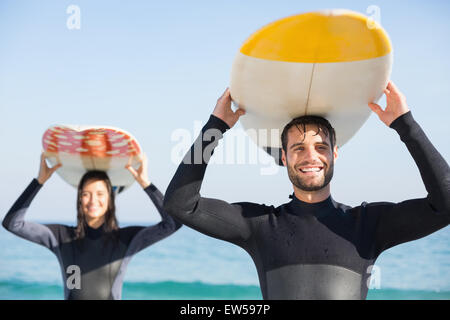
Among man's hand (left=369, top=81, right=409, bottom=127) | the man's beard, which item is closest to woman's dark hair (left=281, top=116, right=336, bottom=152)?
the man's beard

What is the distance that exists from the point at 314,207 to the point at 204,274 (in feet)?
46.9

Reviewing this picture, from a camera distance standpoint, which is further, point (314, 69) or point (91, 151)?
point (91, 151)

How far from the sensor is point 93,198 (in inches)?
152

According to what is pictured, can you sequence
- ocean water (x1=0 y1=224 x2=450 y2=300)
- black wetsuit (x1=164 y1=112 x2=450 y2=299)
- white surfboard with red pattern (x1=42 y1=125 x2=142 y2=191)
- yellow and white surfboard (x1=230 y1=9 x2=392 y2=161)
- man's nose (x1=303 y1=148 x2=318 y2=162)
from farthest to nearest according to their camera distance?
ocean water (x1=0 y1=224 x2=450 y2=300) < white surfboard with red pattern (x1=42 y1=125 x2=142 y2=191) < man's nose (x1=303 y1=148 x2=318 y2=162) < black wetsuit (x1=164 y1=112 x2=450 y2=299) < yellow and white surfboard (x1=230 y1=9 x2=392 y2=161)

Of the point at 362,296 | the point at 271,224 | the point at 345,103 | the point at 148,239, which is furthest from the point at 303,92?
the point at 148,239

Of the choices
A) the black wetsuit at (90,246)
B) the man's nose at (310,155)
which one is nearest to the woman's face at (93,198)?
the black wetsuit at (90,246)

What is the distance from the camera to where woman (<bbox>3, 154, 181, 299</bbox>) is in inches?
147

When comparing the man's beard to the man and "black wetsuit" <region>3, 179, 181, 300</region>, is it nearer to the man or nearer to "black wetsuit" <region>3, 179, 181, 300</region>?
the man

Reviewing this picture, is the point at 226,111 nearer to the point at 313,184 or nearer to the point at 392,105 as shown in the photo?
the point at 313,184

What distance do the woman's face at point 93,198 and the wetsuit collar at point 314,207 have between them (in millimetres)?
2060

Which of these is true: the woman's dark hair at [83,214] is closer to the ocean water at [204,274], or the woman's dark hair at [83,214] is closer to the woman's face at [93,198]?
the woman's face at [93,198]

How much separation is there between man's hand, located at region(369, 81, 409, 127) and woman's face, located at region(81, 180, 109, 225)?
8.14ft

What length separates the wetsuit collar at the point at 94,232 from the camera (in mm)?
3879

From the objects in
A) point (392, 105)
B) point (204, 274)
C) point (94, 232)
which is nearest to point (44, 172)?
point (94, 232)
